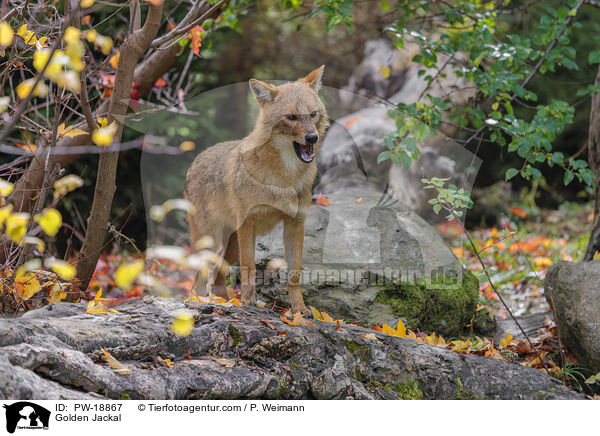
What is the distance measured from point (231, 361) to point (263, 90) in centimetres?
230

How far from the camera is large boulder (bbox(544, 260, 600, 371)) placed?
166 inches

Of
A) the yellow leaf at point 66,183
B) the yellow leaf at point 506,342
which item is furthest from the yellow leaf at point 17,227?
the yellow leaf at point 506,342

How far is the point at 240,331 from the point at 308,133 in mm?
1629

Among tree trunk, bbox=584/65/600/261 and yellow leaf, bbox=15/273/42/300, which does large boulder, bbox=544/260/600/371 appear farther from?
yellow leaf, bbox=15/273/42/300

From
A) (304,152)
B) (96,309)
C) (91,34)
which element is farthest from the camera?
(304,152)

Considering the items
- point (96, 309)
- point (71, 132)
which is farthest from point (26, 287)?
point (71, 132)

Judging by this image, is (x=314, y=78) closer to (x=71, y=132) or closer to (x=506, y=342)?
(x=71, y=132)

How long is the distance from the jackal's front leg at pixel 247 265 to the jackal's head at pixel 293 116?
0.72 m

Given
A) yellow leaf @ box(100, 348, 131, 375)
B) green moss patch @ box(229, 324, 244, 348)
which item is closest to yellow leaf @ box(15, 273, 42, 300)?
yellow leaf @ box(100, 348, 131, 375)

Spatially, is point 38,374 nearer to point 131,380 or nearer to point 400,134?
point 131,380

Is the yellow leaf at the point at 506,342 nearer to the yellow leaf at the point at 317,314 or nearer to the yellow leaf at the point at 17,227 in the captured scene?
the yellow leaf at the point at 317,314
